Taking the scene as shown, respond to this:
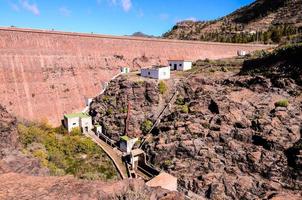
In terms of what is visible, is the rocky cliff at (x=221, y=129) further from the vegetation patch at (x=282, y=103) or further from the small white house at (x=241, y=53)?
the small white house at (x=241, y=53)

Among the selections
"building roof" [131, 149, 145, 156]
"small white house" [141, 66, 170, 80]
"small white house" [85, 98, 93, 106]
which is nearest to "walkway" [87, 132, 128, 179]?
"building roof" [131, 149, 145, 156]

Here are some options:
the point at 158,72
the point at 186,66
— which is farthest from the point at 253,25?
the point at 158,72

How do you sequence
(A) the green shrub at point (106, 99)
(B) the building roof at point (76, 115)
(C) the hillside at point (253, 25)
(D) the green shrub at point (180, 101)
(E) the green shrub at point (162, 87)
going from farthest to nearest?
(C) the hillside at point (253, 25), (A) the green shrub at point (106, 99), (E) the green shrub at point (162, 87), (D) the green shrub at point (180, 101), (B) the building roof at point (76, 115)

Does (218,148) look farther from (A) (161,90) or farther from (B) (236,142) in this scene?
(A) (161,90)

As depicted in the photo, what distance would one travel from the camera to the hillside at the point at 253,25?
3174 inches

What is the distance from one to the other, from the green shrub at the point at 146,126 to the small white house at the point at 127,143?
2.33 metres

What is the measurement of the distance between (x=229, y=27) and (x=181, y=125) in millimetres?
86674

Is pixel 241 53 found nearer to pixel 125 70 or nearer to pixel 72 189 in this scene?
pixel 125 70

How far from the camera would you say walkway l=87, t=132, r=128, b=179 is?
30.3 m

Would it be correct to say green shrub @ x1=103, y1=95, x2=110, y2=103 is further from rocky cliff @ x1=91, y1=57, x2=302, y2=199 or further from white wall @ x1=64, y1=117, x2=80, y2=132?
white wall @ x1=64, y1=117, x2=80, y2=132

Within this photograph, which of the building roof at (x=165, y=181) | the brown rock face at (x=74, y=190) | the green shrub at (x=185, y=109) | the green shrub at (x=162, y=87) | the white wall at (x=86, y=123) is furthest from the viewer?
A: the green shrub at (x=162, y=87)

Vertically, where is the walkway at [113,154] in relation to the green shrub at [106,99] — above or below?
below

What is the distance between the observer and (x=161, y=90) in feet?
130

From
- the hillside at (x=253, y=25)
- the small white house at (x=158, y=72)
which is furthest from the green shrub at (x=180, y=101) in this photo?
the hillside at (x=253, y=25)
